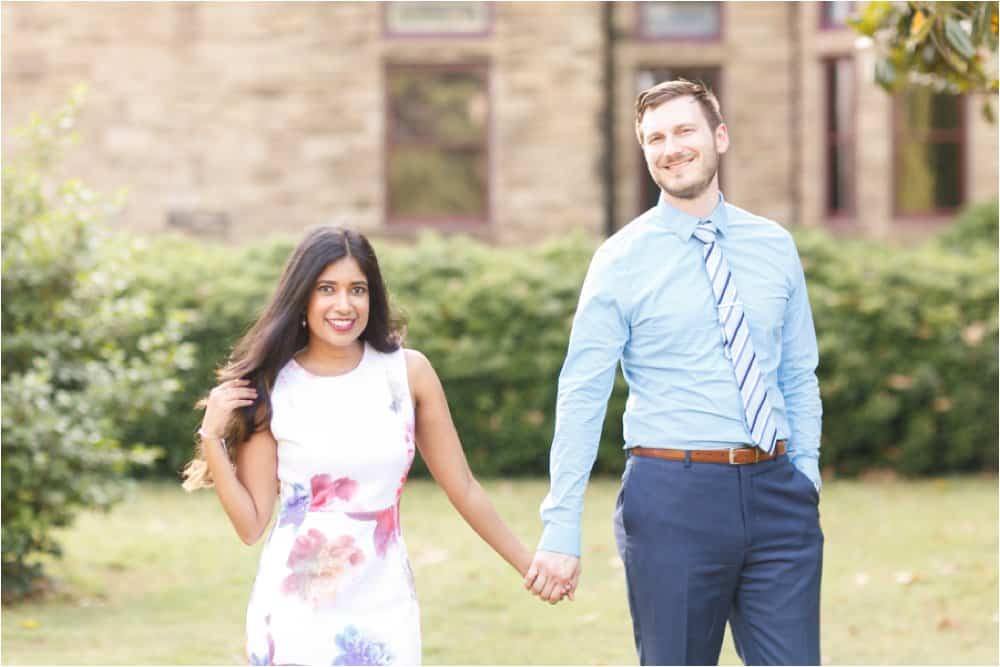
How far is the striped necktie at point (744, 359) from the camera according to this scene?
4.38m

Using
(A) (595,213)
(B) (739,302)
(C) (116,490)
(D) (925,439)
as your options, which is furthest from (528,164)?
(B) (739,302)

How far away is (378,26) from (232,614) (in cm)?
1088

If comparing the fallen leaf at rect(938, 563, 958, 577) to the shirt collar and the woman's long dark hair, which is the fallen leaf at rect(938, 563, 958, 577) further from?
the woman's long dark hair

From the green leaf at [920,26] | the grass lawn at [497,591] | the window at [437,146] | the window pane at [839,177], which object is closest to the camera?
the green leaf at [920,26]

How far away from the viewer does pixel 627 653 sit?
23.6ft

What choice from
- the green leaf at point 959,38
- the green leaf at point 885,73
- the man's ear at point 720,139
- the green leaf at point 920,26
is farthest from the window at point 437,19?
the man's ear at point 720,139

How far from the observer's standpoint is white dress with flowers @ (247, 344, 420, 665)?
13.7 feet

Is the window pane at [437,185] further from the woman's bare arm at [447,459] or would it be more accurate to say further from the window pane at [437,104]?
the woman's bare arm at [447,459]

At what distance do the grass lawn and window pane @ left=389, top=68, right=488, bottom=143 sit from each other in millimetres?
7424

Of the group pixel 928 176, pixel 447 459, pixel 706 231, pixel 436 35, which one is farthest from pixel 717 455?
pixel 928 176

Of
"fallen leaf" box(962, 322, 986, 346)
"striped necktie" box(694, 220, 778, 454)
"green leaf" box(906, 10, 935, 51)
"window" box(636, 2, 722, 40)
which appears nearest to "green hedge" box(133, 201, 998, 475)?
"fallen leaf" box(962, 322, 986, 346)

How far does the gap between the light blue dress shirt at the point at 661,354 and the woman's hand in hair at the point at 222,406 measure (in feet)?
2.83

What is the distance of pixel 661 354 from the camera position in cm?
447

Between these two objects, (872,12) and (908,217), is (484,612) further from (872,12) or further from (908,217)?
(908,217)
